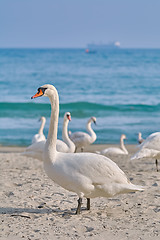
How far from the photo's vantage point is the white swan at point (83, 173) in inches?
188

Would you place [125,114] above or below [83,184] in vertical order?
above

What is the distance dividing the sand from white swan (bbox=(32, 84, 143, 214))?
332 millimetres

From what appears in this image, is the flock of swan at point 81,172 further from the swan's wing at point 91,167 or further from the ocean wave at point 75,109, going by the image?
the ocean wave at point 75,109

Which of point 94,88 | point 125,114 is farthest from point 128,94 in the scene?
point 125,114

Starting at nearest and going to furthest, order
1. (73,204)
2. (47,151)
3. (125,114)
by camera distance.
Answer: (47,151) < (73,204) < (125,114)

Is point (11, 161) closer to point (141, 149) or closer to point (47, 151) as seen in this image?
point (141, 149)

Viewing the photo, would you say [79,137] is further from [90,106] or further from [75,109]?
[90,106]

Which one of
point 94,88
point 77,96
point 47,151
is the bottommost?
point 47,151

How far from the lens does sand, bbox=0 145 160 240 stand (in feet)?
14.3

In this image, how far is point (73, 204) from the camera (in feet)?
18.4

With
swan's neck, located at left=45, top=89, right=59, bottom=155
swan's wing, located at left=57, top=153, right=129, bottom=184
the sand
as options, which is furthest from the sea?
swan's wing, located at left=57, top=153, right=129, bottom=184

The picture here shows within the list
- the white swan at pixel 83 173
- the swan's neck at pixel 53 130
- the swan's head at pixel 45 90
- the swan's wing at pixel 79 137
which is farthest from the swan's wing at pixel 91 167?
the swan's wing at pixel 79 137

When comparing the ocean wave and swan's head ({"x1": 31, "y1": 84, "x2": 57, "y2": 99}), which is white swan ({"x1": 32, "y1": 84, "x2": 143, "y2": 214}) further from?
the ocean wave

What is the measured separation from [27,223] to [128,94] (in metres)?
26.1
